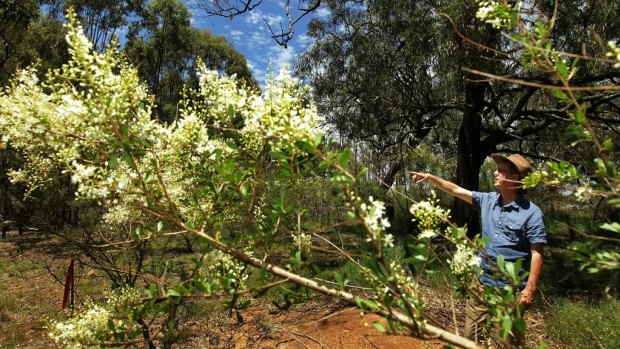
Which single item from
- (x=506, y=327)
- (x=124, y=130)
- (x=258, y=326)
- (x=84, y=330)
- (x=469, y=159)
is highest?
(x=469, y=159)

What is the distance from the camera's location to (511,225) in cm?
244

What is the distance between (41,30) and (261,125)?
52.1ft

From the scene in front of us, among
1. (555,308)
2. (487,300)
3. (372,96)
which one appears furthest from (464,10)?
(487,300)

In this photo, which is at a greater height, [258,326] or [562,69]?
[562,69]

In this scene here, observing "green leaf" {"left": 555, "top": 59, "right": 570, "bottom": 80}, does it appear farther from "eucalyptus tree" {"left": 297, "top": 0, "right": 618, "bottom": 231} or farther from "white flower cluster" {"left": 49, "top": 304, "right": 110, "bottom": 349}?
"eucalyptus tree" {"left": 297, "top": 0, "right": 618, "bottom": 231}

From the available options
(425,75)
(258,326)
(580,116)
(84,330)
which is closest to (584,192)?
(580,116)

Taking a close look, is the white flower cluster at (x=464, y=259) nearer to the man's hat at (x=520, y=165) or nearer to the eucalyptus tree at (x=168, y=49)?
the man's hat at (x=520, y=165)

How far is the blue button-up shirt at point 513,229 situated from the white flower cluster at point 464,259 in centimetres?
108

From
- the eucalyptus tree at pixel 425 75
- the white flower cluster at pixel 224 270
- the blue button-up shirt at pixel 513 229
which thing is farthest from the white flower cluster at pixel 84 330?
the eucalyptus tree at pixel 425 75

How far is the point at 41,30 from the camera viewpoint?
13469mm

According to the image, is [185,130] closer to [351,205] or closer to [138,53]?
[351,205]

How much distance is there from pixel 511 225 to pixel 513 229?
26 millimetres

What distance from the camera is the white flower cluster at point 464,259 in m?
1.29

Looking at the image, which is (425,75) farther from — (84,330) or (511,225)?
(84,330)
